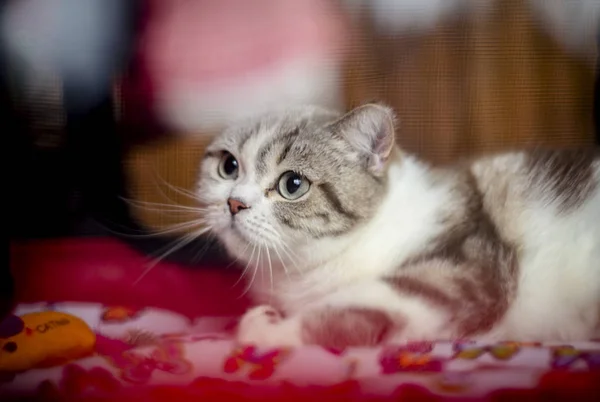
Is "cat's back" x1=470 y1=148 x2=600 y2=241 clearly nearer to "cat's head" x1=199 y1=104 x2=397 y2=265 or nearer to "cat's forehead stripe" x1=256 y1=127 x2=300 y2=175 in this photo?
"cat's head" x1=199 y1=104 x2=397 y2=265

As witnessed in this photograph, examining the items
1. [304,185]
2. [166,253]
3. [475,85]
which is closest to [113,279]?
[166,253]

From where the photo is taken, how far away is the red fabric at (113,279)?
1058 mm

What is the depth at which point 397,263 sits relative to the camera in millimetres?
966

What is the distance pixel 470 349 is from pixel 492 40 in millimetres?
480

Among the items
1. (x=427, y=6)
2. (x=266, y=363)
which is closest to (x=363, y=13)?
(x=427, y=6)

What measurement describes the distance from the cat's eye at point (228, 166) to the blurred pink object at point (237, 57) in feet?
0.19

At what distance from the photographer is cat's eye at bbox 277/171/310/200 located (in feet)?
3.15

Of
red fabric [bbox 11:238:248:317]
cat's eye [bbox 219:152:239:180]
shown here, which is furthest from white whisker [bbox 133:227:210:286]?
cat's eye [bbox 219:152:239:180]

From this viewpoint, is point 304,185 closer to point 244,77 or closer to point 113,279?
point 244,77

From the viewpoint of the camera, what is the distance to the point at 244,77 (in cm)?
103

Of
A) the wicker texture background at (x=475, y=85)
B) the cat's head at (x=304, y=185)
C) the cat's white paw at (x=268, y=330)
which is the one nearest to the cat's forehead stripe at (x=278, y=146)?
the cat's head at (x=304, y=185)

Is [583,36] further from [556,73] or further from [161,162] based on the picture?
[161,162]

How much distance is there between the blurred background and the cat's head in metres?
0.07

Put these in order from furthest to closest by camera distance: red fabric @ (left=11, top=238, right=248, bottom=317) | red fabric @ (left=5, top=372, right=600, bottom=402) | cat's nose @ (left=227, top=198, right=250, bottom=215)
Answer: red fabric @ (left=11, top=238, right=248, bottom=317) < cat's nose @ (left=227, top=198, right=250, bottom=215) < red fabric @ (left=5, top=372, right=600, bottom=402)
